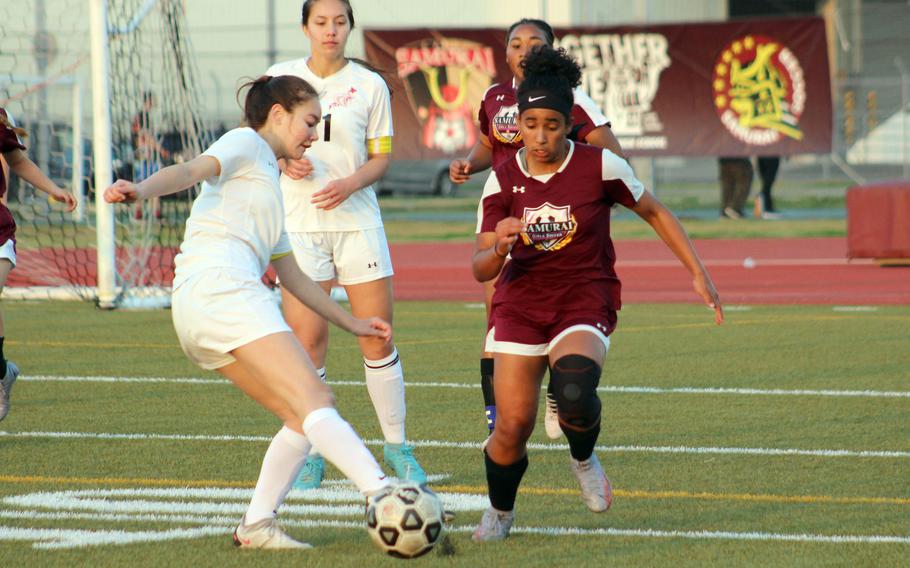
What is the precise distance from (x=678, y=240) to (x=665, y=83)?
60.1ft

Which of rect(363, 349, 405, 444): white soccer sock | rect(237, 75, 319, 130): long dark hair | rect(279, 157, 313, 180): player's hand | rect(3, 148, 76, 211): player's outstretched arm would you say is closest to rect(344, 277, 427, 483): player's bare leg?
rect(363, 349, 405, 444): white soccer sock

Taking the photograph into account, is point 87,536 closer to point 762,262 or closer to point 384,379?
point 384,379

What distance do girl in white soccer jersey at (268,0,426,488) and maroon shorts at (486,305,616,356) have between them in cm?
120

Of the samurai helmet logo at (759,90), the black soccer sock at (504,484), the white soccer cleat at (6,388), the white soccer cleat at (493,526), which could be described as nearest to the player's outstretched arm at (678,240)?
the black soccer sock at (504,484)

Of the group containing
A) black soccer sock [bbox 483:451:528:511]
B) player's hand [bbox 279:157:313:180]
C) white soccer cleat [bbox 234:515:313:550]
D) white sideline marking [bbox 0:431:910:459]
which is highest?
player's hand [bbox 279:157:313:180]

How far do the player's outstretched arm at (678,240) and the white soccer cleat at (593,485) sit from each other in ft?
2.41

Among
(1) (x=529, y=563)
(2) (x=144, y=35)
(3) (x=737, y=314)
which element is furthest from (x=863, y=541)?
(2) (x=144, y=35)

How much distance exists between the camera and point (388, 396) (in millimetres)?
6637

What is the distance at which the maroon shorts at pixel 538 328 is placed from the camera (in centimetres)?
554

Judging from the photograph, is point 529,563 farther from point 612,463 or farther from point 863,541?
point 612,463

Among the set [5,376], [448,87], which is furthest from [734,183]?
[5,376]

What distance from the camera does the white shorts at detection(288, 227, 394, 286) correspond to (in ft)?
22.2

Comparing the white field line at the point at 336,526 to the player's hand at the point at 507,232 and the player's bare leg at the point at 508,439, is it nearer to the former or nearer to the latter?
the player's bare leg at the point at 508,439

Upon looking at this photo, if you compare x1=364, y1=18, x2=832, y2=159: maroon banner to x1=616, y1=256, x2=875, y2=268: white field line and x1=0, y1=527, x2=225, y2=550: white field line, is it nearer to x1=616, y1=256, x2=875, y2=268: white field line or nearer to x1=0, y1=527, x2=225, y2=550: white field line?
x1=616, y1=256, x2=875, y2=268: white field line
